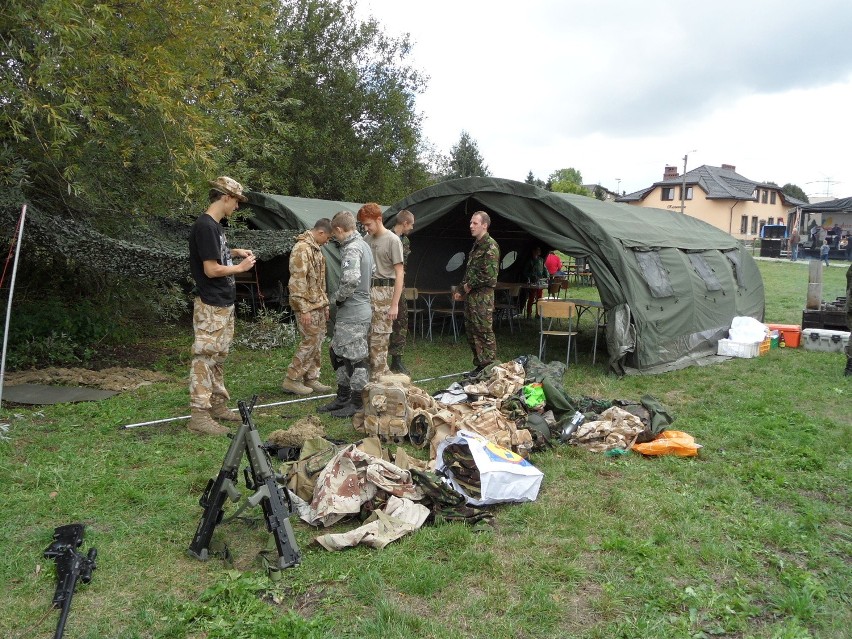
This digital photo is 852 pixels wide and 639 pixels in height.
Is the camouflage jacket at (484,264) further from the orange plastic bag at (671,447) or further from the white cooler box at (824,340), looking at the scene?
the white cooler box at (824,340)

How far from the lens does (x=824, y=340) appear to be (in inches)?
380

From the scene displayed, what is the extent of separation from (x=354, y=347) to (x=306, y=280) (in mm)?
1236

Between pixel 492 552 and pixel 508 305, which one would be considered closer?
pixel 492 552

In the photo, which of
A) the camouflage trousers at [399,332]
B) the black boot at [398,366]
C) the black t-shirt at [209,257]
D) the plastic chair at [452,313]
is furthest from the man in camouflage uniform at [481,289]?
the black t-shirt at [209,257]

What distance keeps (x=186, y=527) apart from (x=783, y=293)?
17.6 metres

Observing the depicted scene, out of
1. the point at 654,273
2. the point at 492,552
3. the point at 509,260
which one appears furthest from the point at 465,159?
the point at 492,552

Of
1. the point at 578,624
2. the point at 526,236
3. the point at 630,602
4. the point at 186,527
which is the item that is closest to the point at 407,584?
the point at 578,624

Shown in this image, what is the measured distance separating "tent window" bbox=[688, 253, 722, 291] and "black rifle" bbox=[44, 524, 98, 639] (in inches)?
342

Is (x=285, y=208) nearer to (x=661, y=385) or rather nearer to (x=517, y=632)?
(x=661, y=385)

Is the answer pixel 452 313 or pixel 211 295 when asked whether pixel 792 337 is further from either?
pixel 211 295

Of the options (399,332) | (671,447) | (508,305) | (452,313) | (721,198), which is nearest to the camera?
(671,447)

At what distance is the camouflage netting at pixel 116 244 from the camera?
19.6 ft

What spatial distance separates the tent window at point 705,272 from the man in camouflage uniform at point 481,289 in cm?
394

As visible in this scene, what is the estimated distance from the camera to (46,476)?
434 cm
